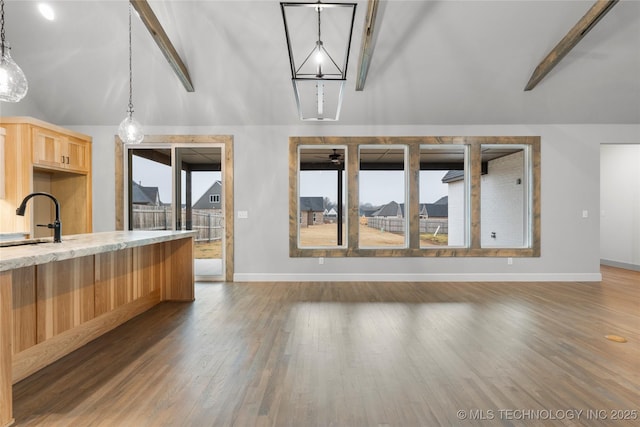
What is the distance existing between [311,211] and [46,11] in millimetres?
4415

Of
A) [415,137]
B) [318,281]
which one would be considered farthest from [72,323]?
[415,137]

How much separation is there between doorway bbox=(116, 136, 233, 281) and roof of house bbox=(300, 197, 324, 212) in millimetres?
1233

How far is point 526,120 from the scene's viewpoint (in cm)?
534

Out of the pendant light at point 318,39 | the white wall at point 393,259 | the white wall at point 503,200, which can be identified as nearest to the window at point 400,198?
the white wall at point 393,259

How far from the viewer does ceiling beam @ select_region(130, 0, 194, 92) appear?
143 inches

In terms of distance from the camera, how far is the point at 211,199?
5.61 m

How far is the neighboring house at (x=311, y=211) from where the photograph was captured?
5.68 meters

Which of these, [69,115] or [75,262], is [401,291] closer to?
[75,262]

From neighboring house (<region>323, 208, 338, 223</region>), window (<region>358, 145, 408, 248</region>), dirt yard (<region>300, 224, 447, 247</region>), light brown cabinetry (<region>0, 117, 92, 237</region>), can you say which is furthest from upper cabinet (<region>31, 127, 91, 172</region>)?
window (<region>358, 145, 408, 248</region>)

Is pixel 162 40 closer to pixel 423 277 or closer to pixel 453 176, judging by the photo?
pixel 453 176

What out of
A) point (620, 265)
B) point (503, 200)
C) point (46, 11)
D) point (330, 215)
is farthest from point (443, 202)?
point (46, 11)

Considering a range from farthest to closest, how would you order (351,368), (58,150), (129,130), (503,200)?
(503,200) → (58,150) → (129,130) → (351,368)

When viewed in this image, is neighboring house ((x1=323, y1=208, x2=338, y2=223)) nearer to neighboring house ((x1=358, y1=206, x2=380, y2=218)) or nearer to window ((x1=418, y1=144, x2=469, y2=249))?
neighboring house ((x1=358, y1=206, x2=380, y2=218))

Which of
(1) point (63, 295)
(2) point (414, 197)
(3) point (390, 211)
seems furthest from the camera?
(3) point (390, 211)
